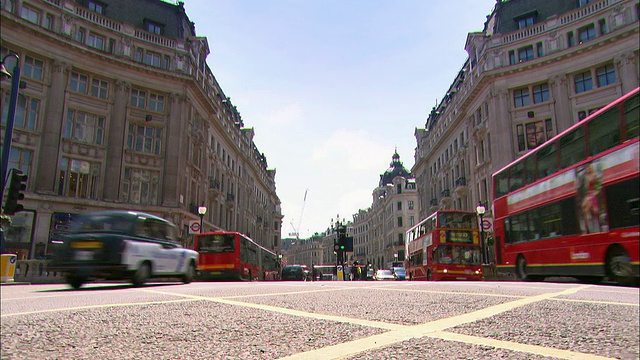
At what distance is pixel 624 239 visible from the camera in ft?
30.8

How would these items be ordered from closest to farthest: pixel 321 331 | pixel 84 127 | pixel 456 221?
pixel 321 331
pixel 456 221
pixel 84 127

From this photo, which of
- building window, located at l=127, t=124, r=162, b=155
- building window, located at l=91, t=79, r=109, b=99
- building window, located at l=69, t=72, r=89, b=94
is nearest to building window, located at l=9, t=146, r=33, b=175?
building window, located at l=69, t=72, r=89, b=94

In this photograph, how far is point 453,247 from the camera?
75.1ft

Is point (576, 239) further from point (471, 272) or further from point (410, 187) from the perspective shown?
point (410, 187)

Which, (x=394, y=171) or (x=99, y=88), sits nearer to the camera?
(x=99, y=88)

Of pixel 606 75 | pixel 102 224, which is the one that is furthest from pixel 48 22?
pixel 606 75

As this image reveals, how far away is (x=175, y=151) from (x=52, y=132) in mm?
8503

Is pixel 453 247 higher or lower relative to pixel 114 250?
higher

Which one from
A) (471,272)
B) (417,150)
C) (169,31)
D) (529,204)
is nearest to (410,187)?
(417,150)

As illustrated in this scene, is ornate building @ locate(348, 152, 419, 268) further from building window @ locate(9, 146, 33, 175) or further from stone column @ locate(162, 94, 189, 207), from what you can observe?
building window @ locate(9, 146, 33, 175)

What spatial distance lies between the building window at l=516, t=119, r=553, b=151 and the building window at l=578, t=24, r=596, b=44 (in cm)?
661

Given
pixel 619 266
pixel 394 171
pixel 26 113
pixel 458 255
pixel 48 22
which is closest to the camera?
pixel 619 266

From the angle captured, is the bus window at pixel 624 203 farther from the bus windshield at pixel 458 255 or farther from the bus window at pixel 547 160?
the bus windshield at pixel 458 255

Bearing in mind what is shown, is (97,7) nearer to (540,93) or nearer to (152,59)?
(152,59)
